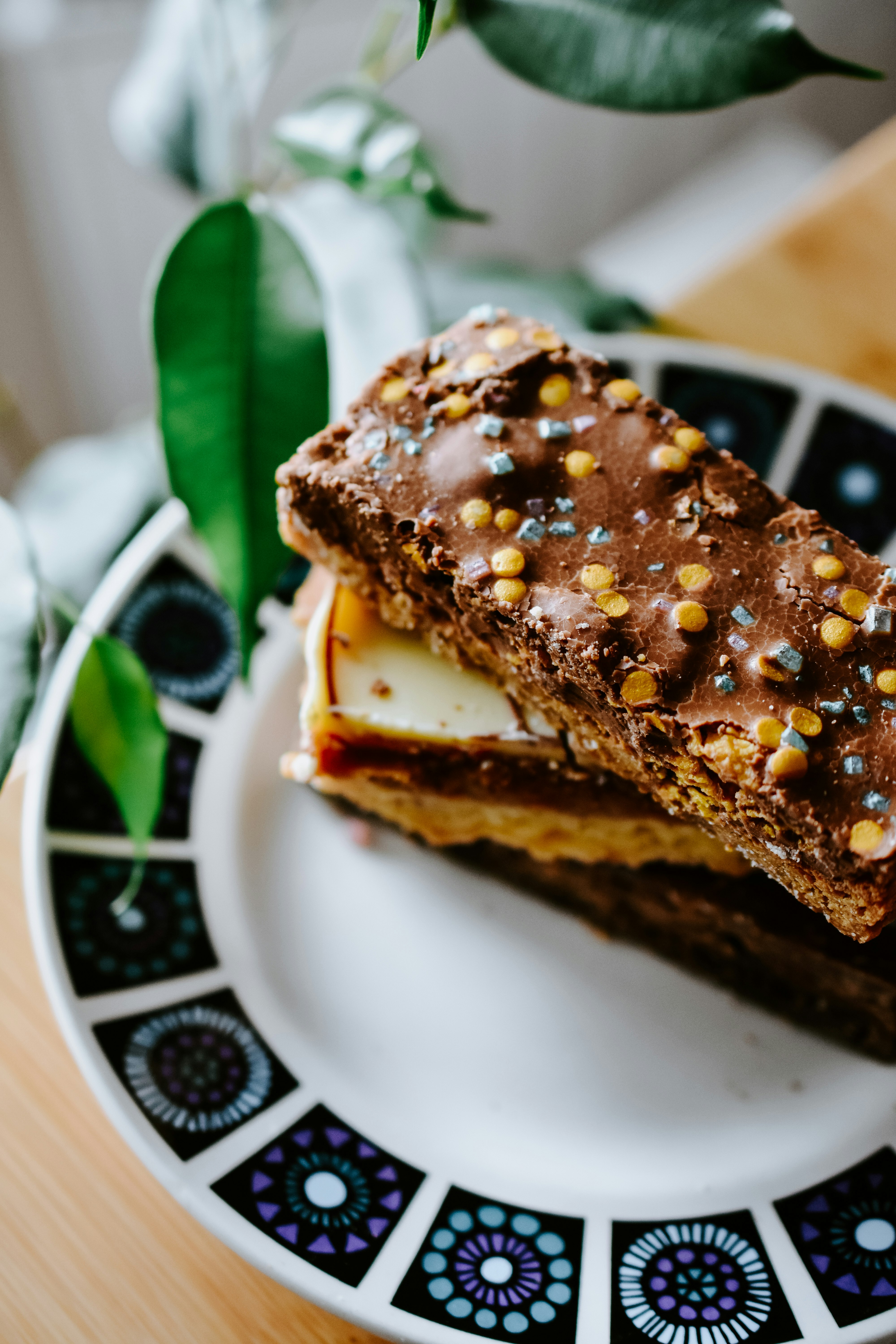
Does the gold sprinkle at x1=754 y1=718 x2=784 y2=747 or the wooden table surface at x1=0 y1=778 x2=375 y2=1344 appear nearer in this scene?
the gold sprinkle at x1=754 y1=718 x2=784 y2=747

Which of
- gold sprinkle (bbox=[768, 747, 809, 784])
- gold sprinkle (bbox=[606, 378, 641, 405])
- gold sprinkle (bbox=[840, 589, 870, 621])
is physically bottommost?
gold sprinkle (bbox=[768, 747, 809, 784])

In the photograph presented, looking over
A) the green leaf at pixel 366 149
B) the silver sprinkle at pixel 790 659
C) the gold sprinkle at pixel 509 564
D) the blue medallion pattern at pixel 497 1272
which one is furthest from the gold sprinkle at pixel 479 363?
the blue medallion pattern at pixel 497 1272

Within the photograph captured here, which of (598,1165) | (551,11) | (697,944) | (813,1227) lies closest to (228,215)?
(551,11)

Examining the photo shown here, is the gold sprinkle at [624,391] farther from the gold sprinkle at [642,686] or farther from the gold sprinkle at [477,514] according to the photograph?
the gold sprinkle at [642,686]

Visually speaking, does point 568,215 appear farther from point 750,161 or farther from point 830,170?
point 830,170

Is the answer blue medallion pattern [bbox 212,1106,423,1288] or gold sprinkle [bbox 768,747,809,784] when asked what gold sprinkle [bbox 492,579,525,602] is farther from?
blue medallion pattern [bbox 212,1106,423,1288]

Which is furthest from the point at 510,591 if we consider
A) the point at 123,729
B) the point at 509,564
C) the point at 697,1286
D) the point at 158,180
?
the point at 158,180

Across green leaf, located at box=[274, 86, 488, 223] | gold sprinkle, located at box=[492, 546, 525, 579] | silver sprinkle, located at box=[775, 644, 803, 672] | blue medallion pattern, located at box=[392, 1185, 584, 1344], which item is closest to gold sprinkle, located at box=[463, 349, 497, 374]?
gold sprinkle, located at box=[492, 546, 525, 579]
